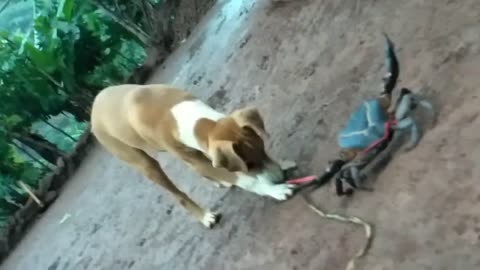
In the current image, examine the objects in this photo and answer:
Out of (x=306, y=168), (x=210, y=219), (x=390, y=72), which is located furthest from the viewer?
(x=210, y=219)

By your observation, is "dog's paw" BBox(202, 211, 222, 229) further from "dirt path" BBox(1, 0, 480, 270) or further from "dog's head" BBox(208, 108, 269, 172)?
"dog's head" BBox(208, 108, 269, 172)

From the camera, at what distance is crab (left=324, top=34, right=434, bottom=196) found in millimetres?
2582

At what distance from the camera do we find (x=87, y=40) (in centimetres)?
523

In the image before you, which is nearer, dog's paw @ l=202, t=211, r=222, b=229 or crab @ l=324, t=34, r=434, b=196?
crab @ l=324, t=34, r=434, b=196

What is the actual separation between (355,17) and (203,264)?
1428 mm

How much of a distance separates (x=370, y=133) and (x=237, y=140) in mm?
467

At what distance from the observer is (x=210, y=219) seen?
3.06 meters

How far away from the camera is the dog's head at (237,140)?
2.53 meters

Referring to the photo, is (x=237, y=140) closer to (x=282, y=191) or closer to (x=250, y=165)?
(x=250, y=165)

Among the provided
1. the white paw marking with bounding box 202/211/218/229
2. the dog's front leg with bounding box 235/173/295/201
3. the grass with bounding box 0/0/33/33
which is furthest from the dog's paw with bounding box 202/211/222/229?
the grass with bounding box 0/0/33/33

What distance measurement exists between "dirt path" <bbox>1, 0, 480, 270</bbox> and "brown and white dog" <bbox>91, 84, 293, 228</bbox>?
127 millimetres

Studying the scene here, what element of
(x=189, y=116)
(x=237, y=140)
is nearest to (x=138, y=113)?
(x=189, y=116)

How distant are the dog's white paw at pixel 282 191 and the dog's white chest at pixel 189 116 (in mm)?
335

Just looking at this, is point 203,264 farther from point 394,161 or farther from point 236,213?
point 394,161
